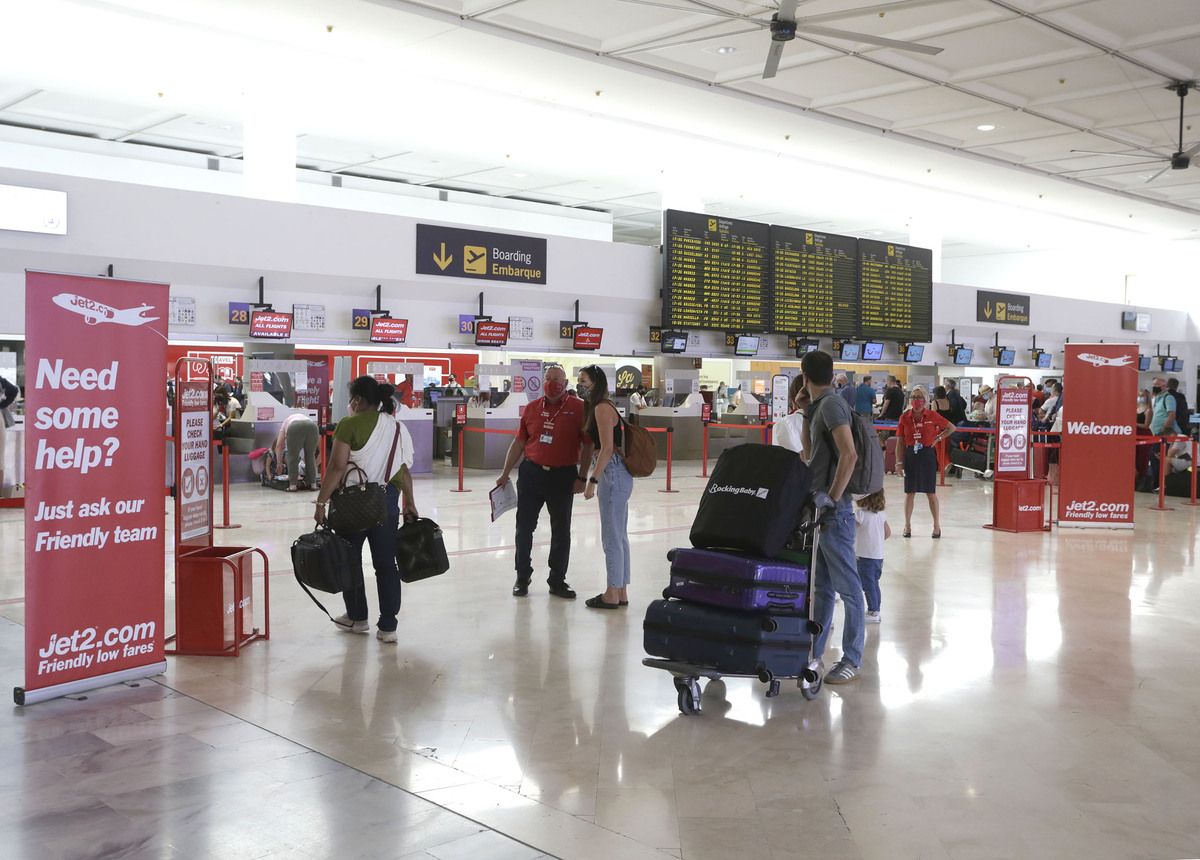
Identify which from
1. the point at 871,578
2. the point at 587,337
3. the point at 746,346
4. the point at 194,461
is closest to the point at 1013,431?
the point at 871,578

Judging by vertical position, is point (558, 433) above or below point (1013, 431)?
above

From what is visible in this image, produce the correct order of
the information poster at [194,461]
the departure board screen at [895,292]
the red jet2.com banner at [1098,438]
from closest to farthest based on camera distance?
the information poster at [194,461]
the red jet2.com banner at [1098,438]
the departure board screen at [895,292]

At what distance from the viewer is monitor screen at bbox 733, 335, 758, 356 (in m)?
16.3

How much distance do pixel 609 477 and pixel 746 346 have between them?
10680mm

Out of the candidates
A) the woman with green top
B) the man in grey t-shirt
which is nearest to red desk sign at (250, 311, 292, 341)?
the woman with green top

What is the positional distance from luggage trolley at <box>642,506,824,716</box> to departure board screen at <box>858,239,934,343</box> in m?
13.6

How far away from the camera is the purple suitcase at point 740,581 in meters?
4.20

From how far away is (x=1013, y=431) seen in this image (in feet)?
32.6

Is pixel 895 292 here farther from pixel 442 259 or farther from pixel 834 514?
pixel 834 514

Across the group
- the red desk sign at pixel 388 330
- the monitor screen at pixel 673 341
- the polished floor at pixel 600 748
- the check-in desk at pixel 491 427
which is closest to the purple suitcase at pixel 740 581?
the polished floor at pixel 600 748

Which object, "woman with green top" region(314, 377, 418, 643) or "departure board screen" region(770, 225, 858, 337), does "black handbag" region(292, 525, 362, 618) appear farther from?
"departure board screen" region(770, 225, 858, 337)

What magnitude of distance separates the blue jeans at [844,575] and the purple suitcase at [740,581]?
359mm

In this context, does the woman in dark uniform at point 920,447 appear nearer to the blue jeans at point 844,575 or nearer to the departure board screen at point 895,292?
the blue jeans at point 844,575

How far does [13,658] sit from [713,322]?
1177 centimetres
